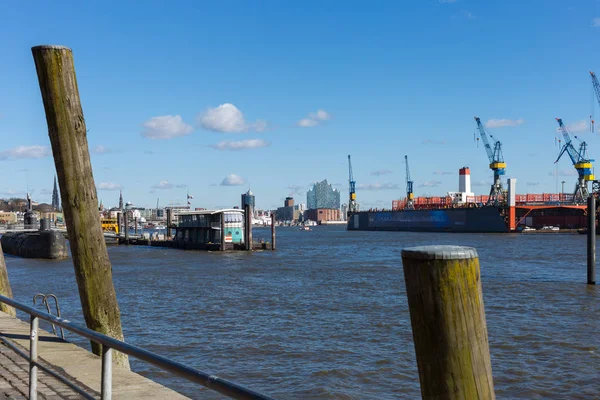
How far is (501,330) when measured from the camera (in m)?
19.7

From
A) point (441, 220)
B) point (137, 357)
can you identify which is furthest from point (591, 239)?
point (441, 220)

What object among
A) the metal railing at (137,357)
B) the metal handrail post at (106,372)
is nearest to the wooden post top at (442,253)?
the metal railing at (137,357)

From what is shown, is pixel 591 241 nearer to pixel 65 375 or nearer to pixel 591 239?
pixel 591 239

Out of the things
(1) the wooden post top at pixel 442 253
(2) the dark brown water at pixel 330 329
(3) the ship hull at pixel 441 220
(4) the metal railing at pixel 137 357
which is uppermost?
(1) the wooden post top at pixel 442 253

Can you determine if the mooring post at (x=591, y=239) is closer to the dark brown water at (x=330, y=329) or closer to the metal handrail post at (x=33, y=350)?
the dark brown water at (x=330, y=329)

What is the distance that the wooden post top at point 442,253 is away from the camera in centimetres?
300

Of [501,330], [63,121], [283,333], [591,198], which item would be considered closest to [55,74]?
[63,121]

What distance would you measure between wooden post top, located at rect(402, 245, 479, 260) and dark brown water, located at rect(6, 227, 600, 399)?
1044cm

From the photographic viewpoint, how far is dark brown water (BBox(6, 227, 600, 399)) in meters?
13.9

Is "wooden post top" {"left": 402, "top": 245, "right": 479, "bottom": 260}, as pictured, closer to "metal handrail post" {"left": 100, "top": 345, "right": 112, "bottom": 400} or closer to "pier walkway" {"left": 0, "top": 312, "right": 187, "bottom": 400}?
"metal handrail post" {"left": 100, "top": 345, "right": 112, "bottom": 400}

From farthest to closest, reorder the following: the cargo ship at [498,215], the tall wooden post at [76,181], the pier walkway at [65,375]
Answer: the cargo ship at [498,215] → the tall wooden post at [76,181] → the pier walkway at [65,375]

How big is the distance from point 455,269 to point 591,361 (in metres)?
15.1

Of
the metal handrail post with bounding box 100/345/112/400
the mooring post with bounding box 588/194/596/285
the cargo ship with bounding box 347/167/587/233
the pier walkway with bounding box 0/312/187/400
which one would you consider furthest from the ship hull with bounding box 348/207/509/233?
the metal handrail post with bounding box 100/345/112/400

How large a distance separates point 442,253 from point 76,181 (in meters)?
5.87
